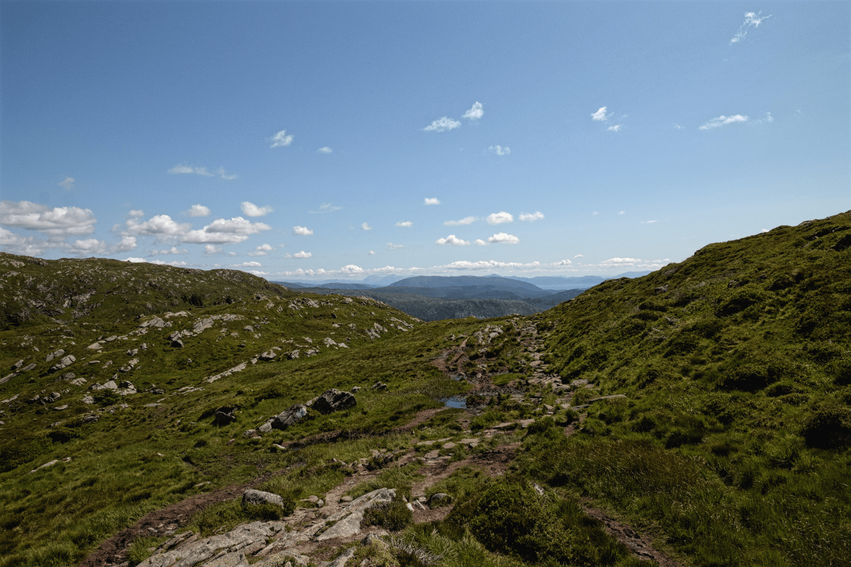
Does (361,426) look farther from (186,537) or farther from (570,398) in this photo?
(570,398)

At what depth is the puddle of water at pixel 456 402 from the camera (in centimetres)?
2900

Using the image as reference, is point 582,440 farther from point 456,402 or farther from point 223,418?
point 223,418

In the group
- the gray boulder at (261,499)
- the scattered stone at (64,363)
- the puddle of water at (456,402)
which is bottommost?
the scattered stone at (64,363)

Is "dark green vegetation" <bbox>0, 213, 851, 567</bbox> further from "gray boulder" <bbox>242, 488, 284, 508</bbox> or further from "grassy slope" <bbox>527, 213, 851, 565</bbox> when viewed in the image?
"gray boulder" <bbox>242, 488, 284, 508</bbox>

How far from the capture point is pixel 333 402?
104 feet

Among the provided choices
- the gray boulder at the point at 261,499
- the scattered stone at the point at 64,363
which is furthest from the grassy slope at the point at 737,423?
the scattered stone at the point at 64,363

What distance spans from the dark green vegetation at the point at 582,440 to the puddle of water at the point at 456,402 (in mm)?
1154

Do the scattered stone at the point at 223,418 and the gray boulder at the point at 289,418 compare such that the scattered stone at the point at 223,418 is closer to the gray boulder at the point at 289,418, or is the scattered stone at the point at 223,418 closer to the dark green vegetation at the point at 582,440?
the dark green vegetation at the point at 582,440

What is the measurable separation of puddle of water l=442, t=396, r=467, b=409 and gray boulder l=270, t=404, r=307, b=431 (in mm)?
13582

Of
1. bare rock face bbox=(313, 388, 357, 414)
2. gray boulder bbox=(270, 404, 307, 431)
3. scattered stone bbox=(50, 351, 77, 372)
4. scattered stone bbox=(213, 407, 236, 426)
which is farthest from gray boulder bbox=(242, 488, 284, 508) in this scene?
scattered stone bbox=(50, 351, 77, 372)

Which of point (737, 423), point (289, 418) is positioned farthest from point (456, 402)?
→ point (737, 423)

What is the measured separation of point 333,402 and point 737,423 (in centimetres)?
2975

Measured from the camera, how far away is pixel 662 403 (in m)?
17.2

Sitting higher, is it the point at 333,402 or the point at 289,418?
the point at 333,402
